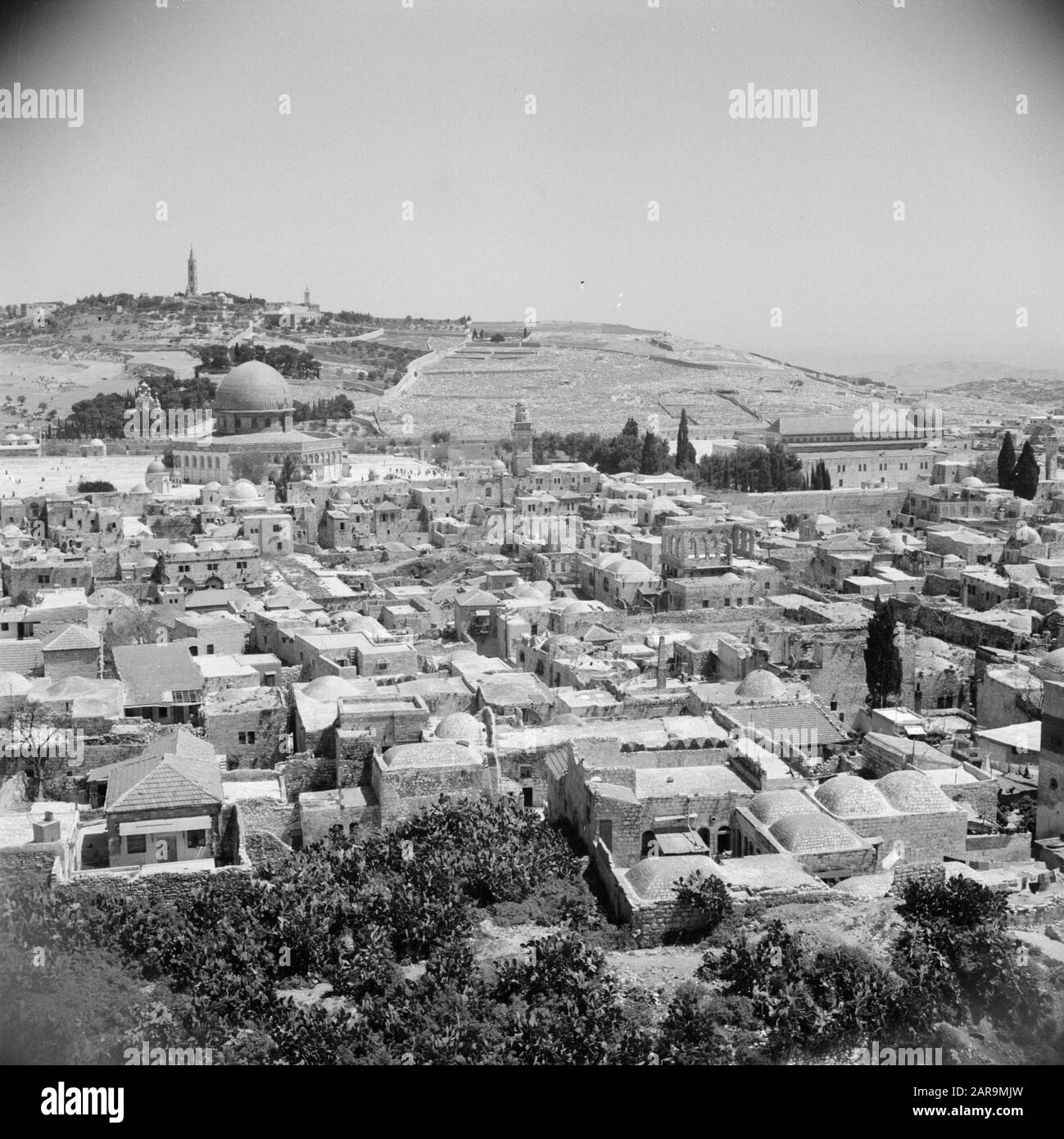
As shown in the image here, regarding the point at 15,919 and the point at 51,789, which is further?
the point at 51,789

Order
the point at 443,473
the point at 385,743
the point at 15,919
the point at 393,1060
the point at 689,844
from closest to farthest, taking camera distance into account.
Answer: the point at 393,1060 → the point at 15,919 → the point at 689,844 → the point at 385,743 → the point at 443,473

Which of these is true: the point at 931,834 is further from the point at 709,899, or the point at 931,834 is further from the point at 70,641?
the point at 70,641

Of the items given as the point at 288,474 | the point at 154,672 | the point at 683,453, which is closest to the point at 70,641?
the point at 154,672

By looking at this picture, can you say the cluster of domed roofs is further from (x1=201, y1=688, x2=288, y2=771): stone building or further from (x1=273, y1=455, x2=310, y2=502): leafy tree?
(x1=273, y1=455, x2=310, y2=502): leafy tree

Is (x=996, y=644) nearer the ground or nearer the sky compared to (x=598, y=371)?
nearer the ground

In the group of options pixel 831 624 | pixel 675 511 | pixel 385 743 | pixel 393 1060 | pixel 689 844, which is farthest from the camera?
pixel 675 511

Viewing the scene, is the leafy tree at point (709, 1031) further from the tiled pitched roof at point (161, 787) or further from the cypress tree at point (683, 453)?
the cypress tree at point (683, 453)

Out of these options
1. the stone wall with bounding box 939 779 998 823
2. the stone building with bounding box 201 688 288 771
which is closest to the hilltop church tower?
the stone building with bounding box 201 688 288 771

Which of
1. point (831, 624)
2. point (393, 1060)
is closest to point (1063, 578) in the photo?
point (831, 624)

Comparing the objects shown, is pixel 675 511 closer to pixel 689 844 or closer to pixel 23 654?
pixel 23 654
